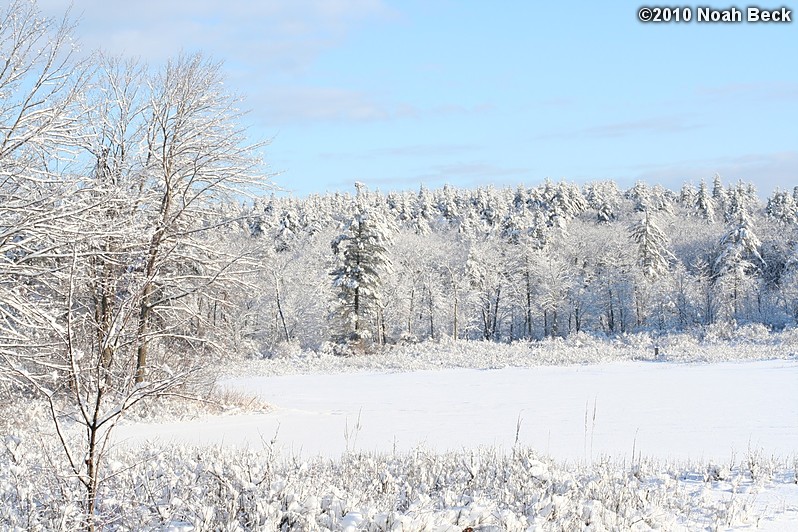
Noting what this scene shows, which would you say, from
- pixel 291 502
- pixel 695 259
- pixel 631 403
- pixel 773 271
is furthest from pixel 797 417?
pixel 695 259

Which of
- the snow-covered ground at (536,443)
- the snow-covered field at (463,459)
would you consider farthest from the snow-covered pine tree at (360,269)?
the snow-covered field at (463,459)

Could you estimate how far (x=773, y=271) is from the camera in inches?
2837

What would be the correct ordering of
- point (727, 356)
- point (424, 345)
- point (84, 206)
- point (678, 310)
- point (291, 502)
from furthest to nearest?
point (678, 310) < point (424, 345) < point (727, 356) < point (84, 206) < point (291, 502)

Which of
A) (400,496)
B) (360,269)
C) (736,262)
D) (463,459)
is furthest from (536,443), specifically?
(736,262)

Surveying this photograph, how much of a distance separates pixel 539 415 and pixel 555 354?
64.5ft

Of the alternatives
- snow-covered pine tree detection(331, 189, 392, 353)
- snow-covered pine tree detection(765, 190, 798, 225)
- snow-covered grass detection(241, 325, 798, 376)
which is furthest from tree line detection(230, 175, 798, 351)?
snow-covered grass detection(241, 325, 798, 376)

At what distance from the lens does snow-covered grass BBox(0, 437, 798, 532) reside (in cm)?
456

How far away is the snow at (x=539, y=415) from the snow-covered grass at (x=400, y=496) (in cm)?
66

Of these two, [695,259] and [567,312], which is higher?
[695,259]

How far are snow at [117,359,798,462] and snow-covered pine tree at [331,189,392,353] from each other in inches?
620

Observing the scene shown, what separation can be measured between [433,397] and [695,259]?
229 ft

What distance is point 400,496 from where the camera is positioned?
5.87 m

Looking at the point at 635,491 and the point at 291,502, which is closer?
the point at 291,502

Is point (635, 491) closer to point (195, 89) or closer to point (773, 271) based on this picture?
point (195, 89)
